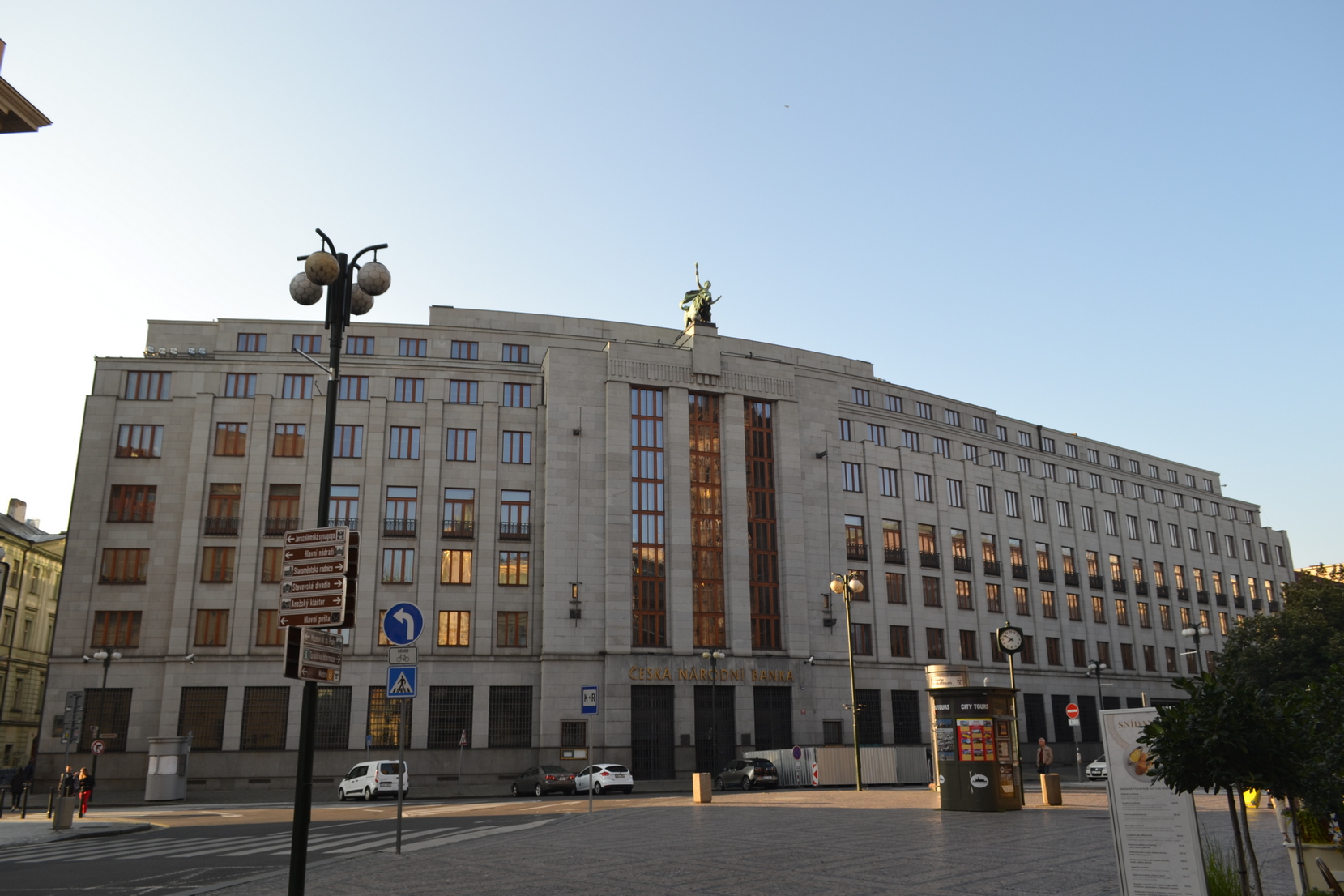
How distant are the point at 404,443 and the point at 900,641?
34.8 m

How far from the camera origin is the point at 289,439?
5362 cm

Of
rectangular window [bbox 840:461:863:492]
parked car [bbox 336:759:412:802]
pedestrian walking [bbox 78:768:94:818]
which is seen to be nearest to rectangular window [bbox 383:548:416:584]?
parked car [bbox 336:759:412:802]

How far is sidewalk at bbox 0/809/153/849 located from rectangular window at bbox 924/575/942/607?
5008 cm

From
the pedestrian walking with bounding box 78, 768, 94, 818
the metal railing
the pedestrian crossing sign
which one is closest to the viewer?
the pedestrian crossing sign

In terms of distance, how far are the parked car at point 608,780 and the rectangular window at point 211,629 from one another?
858 inches

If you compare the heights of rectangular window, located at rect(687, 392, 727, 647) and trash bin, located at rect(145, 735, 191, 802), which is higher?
rectangular window, located at rect(687, 392, 727, 647)

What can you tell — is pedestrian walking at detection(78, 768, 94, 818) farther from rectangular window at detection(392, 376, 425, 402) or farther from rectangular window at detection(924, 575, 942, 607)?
rectangular window at detection(924, 575, 942, 607)

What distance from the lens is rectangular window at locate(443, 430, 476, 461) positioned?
5500cm

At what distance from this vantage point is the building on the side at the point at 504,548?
49812 mm

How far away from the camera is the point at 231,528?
51.7 metres

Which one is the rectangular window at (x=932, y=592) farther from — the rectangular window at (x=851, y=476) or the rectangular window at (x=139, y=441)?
the rectangular window at (x=139, y=441)

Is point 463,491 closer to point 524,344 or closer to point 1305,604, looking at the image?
point 524,344

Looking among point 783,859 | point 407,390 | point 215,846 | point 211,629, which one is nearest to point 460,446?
point 407,390

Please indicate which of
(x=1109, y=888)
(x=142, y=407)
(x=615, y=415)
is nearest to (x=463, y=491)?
(x=615, y=415)
